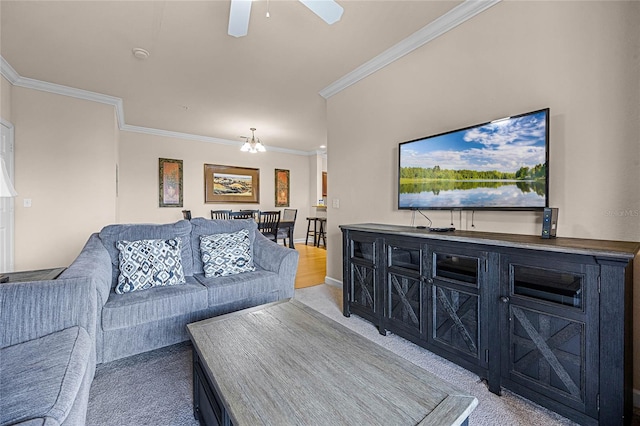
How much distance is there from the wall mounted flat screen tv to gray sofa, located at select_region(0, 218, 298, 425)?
1371mm

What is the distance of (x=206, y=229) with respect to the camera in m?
2.70

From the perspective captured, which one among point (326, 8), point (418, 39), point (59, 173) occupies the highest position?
point (418, 39)

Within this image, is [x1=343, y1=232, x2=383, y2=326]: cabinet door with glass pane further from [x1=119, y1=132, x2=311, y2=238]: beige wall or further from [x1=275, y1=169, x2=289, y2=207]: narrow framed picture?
[x1=275, y1=169, x2=289, y2=207]: narrow framed picture

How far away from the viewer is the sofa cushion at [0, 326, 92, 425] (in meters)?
0.86

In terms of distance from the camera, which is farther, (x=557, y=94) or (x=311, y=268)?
(x=311, y=268)

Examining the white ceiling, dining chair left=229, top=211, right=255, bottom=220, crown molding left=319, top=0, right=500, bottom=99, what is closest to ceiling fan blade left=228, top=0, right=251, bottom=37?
the white ceiling

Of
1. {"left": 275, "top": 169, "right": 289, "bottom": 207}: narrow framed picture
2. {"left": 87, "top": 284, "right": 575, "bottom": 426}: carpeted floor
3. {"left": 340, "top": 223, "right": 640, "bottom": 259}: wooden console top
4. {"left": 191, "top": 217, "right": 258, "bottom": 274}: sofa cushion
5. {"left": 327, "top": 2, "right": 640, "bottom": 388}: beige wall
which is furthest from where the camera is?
{"left": 275, "top": 169, "right": 289, "bottom": 207}: narrow framed picture

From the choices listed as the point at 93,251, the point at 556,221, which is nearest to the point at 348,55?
the point at 556,221

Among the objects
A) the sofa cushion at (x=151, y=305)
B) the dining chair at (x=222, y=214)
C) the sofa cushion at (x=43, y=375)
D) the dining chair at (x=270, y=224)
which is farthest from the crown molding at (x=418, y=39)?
the sofa cushion at (x=43, y=375)

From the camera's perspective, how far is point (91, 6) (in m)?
2.24

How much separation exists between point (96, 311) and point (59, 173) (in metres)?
3.26

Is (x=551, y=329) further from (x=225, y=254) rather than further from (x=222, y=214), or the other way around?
(x=222, y=214)

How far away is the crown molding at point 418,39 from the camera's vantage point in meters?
2.17

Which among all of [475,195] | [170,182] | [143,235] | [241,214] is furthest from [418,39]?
[170,182]
